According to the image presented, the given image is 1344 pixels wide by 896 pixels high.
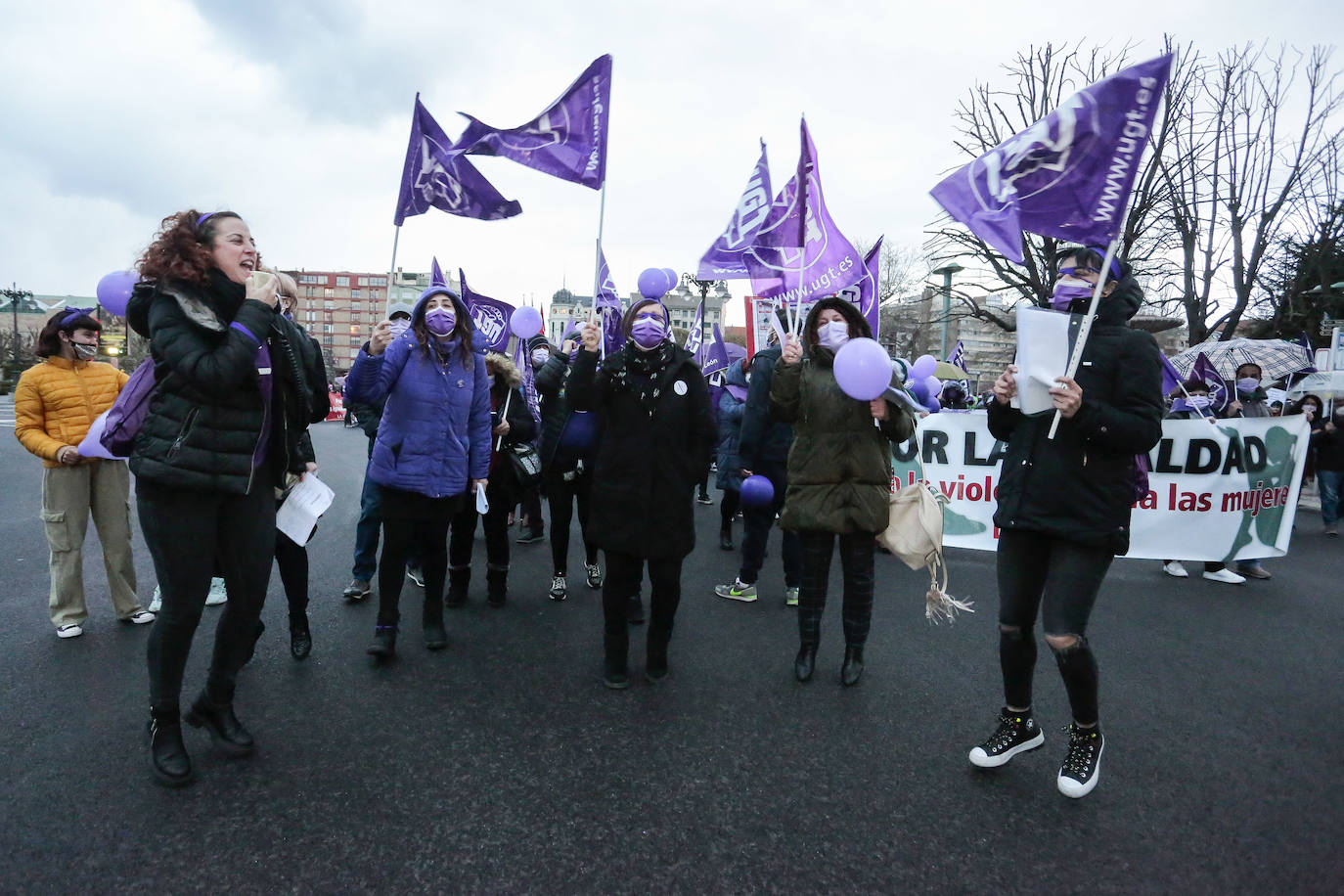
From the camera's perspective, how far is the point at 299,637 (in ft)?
13.6

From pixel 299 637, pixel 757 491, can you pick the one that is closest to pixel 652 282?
pixel 757 491

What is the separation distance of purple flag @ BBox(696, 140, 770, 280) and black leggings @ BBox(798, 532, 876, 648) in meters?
3.78

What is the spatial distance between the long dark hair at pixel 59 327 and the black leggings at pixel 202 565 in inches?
90.2

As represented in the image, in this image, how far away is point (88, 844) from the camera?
8.02 feet

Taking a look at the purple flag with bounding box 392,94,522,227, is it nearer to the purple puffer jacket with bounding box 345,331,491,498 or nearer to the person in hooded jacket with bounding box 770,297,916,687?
the purple puffer jacket with bounding box 345,331,491,498

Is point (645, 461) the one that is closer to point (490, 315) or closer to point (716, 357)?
point (490, 315)

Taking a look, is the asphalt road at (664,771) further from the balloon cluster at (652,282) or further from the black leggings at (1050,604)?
the balloon cluster at (652,282)

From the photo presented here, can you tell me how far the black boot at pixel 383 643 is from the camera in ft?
13.3

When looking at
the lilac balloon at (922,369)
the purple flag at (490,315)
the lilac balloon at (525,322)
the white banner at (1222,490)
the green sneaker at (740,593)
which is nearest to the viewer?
the green sneaker at (740,593)

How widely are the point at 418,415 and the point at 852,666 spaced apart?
251 cm

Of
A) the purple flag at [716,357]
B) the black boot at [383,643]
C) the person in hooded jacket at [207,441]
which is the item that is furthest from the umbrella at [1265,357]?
the person in hooded jacket at [207,441]

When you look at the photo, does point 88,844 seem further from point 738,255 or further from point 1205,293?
point 1205,293

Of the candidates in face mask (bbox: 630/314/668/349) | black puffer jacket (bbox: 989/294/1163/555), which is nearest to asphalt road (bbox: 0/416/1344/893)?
black puffer jacket (bbox: 989/294/1163/555)

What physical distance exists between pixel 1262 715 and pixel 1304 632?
2.00m
